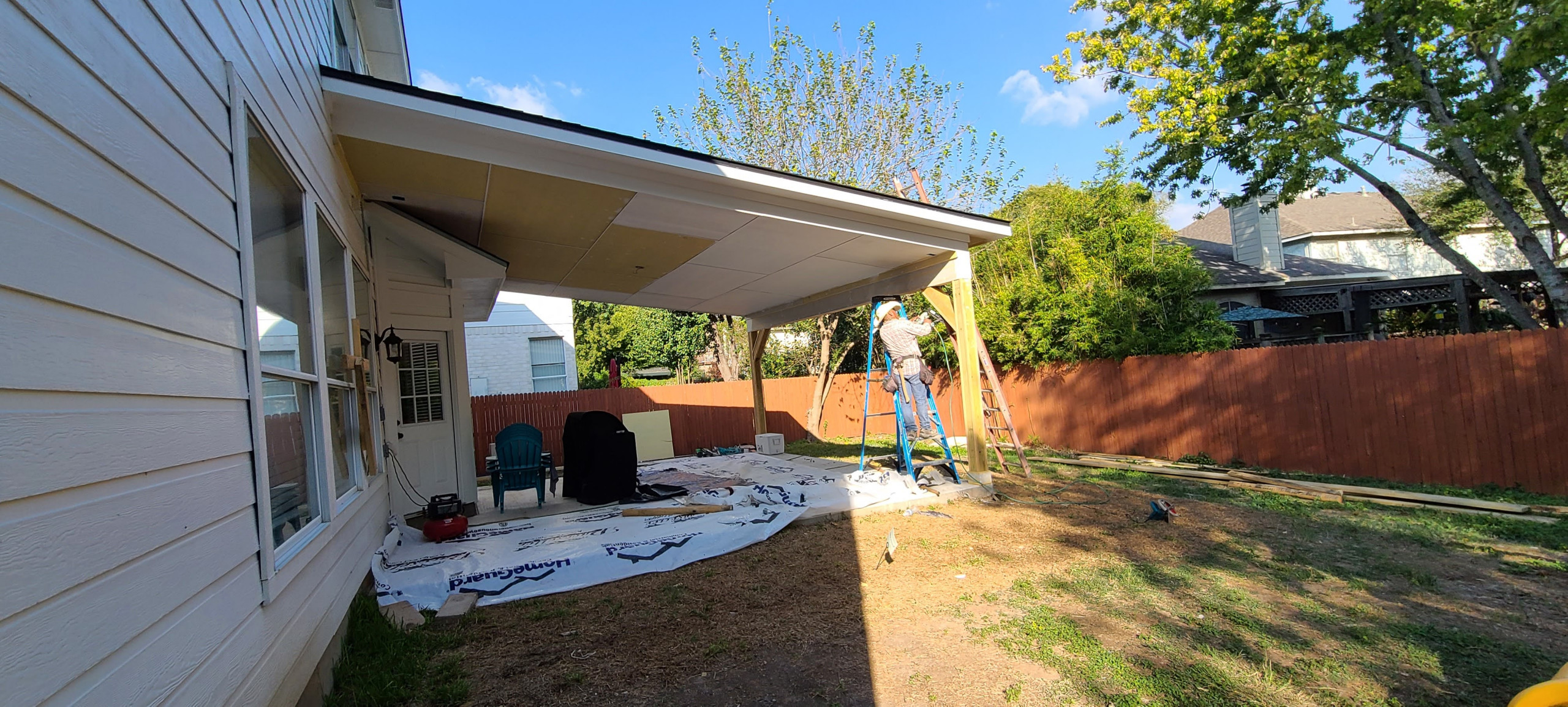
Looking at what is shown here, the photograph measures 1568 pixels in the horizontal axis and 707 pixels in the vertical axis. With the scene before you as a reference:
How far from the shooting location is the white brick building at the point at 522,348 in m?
16.5

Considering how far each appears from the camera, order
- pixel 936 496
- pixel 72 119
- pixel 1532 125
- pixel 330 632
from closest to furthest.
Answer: pixel 72 119
pixel 330 632
pixel 936 496
pixel 1532 125

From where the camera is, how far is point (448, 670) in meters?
3.14

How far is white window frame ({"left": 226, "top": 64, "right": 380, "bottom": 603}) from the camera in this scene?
208cm

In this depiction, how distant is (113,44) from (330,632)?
2.42 meters

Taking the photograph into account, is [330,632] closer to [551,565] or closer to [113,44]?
[551,565]

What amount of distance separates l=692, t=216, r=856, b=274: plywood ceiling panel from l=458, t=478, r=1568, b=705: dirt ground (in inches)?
110

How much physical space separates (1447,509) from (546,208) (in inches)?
314

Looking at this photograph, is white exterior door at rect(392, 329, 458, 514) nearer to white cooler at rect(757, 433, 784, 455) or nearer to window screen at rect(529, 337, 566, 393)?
white cooler at rect(757, 433, 784, 455)

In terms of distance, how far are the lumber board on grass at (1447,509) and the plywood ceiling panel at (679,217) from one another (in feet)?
20.4

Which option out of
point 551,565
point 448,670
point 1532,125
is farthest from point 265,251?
point 1532,125

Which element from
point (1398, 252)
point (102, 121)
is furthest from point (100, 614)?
point (1398, 252)

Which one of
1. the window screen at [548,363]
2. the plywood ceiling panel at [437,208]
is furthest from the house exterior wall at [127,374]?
the window screen at [548,363]

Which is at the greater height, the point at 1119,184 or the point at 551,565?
the point at 1119,184

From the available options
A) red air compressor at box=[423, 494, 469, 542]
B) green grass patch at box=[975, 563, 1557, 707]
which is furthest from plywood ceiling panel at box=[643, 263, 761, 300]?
green grass patch at box=[975, 563, 1557, 707]
